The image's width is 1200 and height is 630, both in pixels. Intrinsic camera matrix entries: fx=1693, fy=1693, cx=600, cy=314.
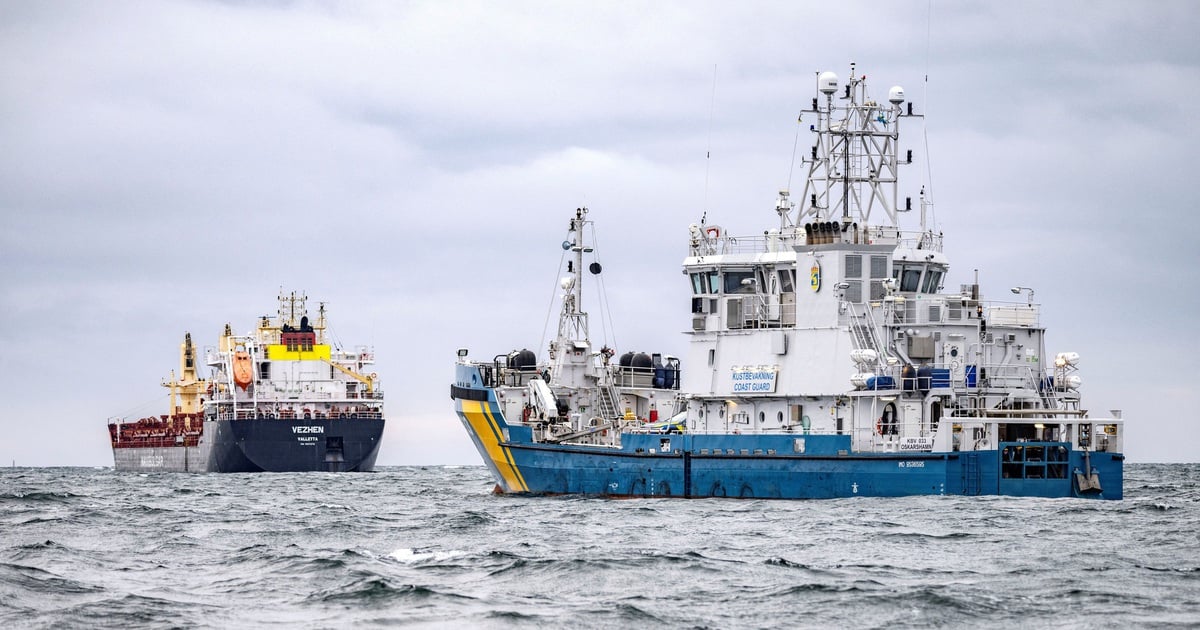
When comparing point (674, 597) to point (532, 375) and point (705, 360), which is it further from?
point (532, 375)

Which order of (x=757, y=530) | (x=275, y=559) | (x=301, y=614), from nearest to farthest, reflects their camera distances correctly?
(x=301, y=614)
(x=275, y=559)
(x=757, y=530)

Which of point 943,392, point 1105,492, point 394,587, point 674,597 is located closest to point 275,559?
point 394,587

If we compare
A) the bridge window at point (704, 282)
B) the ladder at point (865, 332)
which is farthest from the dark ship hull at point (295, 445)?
the ladder at point (865, 332)

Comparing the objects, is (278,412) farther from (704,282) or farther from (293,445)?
(704,282)

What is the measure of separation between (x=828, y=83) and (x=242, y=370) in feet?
173

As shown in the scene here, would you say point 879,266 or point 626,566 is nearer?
point 626,566

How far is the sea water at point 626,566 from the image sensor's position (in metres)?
22.4

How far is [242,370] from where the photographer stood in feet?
299

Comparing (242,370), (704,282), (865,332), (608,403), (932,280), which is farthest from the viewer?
(242,370)

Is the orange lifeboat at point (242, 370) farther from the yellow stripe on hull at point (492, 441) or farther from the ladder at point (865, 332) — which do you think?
the ladder at point (865, 332)

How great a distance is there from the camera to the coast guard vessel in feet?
131

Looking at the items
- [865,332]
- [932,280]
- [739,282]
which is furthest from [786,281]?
[932,280]

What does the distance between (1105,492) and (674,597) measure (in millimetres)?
19299

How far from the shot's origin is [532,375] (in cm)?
5203
